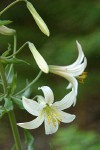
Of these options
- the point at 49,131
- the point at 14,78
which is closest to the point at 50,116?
the point at 49,131

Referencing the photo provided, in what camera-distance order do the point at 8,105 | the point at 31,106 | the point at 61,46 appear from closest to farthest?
the point at 31,106
the point at 8,105
the point at 61,46

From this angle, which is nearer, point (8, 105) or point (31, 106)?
point (31, 106)

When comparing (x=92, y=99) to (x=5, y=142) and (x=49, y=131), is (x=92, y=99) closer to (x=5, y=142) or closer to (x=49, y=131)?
(x=5, y=142)

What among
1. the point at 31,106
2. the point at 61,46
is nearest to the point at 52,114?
the point at 31,106

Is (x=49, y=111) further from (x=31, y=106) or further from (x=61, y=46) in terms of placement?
(x=61, y=46)

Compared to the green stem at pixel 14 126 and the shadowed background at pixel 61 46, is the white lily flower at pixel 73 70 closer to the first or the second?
the green stem at pixel 14 126

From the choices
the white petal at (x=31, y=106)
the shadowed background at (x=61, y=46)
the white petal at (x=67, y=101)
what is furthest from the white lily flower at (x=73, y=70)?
the shadowed background at (x=61, y=46)

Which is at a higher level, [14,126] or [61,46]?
[14,126]

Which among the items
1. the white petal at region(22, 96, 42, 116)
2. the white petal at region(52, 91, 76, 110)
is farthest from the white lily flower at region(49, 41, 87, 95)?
the white petal at region(22, 96, 42, 116)
